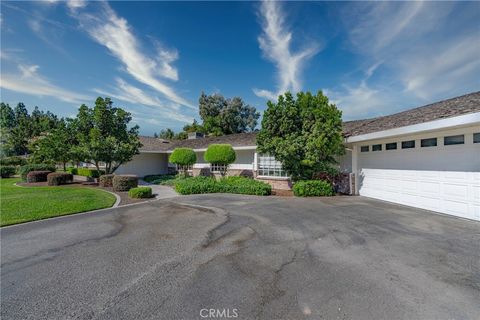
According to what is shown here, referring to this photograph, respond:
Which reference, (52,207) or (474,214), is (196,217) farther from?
(474,214)

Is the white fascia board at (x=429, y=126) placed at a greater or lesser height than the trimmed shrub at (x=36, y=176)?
greater

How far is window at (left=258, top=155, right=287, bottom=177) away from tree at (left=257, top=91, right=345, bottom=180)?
2534mm

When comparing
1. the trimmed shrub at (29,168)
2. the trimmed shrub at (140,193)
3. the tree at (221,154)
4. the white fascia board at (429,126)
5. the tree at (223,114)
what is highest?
the tree at (223,114)

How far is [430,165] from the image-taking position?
26.2 ft

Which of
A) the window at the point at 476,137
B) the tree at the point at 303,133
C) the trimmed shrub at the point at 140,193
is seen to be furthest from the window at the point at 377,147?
the trimmed shrub at the point at 140,193

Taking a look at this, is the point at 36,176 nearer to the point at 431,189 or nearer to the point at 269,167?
the point at 269,167

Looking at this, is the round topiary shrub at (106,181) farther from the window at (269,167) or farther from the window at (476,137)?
the window at (476,137)

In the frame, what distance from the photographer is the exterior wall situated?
863 inches

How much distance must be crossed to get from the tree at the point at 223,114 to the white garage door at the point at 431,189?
33.2 metres

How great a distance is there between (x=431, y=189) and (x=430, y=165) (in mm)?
894

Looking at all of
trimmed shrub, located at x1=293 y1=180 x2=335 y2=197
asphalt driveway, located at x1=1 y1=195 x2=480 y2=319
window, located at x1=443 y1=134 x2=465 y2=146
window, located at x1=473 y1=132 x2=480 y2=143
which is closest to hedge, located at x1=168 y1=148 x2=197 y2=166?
trimmed shrub, located at x1=293 y1=180 x2=335 y2=197

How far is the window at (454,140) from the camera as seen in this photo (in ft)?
23.3

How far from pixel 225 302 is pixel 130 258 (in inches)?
99.1

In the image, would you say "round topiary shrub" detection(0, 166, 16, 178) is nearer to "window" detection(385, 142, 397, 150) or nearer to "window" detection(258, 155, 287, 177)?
"window" detection(258, 155, 287, 177)
